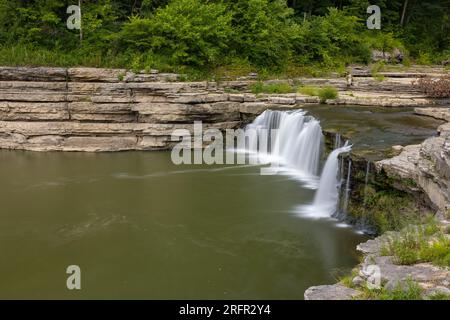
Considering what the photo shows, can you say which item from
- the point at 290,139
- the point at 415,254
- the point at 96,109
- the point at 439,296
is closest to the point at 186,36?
the point at 96,109

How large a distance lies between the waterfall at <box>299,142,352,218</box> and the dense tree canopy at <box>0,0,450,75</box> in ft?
28.5

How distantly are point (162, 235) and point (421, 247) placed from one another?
5.56m

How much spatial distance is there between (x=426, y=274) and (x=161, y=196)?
8.13m

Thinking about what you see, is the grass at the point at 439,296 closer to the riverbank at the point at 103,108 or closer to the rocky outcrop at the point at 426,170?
the rocky outcrop at the point at 426,170

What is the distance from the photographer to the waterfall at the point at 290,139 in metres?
14.0

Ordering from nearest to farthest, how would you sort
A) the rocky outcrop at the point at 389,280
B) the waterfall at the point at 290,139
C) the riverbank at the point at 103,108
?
the rocky outcrop at the point at 389,280 → the waterfall at the point at 290,139 → the riverbank at the point at 103,108

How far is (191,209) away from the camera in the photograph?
11539mm

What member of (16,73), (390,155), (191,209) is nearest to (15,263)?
(191,209)

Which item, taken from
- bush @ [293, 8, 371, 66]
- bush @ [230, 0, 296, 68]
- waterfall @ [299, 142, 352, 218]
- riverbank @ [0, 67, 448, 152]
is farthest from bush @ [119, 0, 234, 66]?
waterfall @ [299, 142, 352, 218]

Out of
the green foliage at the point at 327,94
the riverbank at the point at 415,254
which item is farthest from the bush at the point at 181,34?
the riverbank at the point at 415,254

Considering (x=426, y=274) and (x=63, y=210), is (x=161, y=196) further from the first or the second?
(x=426, y=274)

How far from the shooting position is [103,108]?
16797 mm
